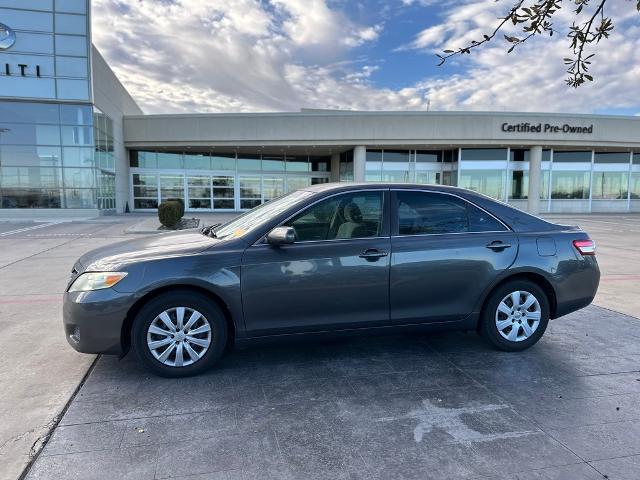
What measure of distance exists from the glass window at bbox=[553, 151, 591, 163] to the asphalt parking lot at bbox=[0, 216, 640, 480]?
27.6 meters

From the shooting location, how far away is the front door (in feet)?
12.3

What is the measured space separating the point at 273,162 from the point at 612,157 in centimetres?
2305

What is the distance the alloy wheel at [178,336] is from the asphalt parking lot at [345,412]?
7.9 inches

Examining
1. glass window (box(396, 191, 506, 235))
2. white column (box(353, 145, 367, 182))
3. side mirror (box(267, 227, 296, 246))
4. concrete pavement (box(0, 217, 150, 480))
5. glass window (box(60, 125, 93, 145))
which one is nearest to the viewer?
concrete pavement (box(0, 217, 150, 480))

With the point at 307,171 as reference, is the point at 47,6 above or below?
above

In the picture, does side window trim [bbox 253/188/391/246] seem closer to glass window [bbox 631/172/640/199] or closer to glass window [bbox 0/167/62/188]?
glass window [bbox 0/167/62/188]

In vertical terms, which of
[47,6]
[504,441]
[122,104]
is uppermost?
[47,6]

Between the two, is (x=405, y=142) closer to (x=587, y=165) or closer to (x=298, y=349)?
(x=587, y=165)

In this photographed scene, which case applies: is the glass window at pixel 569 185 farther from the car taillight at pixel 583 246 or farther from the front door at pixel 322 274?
the front door at pixel 322 274

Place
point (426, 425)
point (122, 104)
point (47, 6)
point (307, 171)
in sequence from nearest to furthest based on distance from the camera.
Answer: point (426, 425), point (47, 6), point (122, 104), point (307, 171)

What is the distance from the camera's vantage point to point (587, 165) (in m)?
29.3

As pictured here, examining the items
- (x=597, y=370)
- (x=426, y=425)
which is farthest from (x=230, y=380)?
(x=597, y=370)

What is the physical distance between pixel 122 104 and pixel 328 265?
29.6 meters

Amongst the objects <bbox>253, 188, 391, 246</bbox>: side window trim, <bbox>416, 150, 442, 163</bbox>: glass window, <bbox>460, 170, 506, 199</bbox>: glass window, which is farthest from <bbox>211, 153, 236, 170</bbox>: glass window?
<bbox>253, 188, 391, 246</bbox>: side window trim
